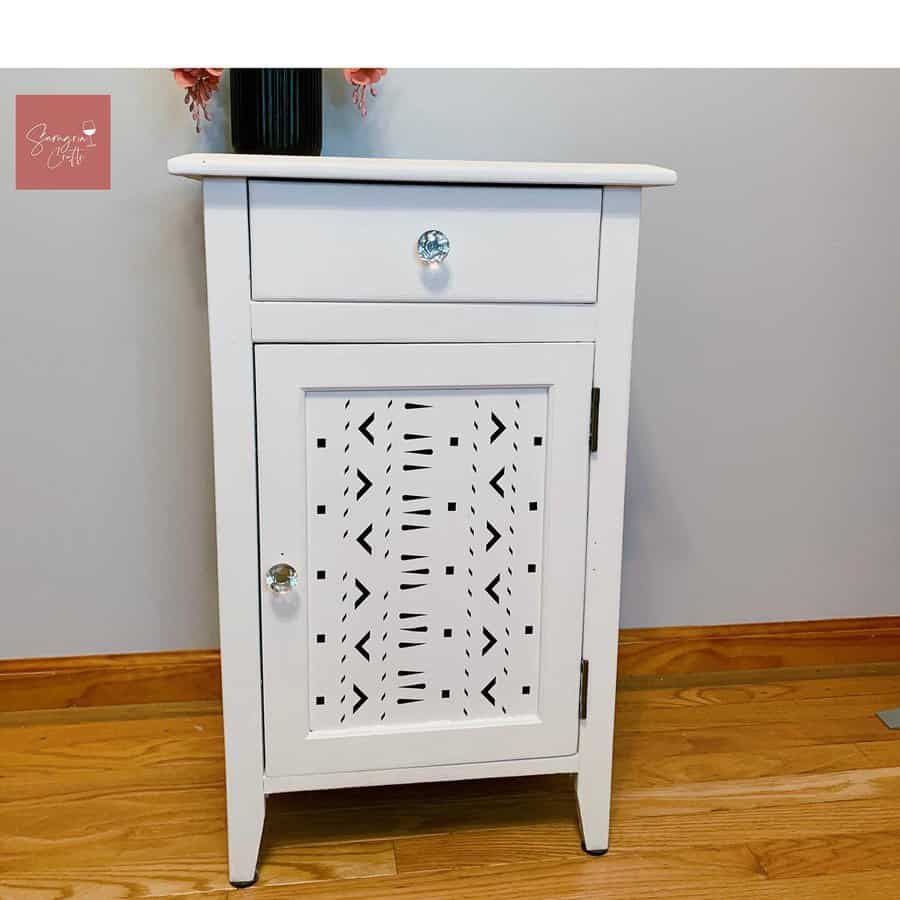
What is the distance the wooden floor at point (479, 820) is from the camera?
45.8 inches

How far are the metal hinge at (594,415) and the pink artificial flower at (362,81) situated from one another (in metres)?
0.55

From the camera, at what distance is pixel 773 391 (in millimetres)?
1615

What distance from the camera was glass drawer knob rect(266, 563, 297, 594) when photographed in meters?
1.08

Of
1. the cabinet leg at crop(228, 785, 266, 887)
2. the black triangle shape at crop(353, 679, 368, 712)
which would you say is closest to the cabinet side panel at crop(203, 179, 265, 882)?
the cabinet leg at crop(228, 785, 266, 887)

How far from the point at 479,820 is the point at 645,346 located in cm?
75

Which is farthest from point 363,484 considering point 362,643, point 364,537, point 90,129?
point 90,129

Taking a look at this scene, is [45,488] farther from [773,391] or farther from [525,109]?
[773,391]

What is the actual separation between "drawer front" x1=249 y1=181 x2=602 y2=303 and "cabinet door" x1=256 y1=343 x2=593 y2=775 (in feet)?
0.21

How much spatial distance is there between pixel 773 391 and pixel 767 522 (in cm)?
22

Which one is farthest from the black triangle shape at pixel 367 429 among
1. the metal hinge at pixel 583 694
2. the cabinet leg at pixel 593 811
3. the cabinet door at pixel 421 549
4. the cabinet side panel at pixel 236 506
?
the cabinet leg at pixel 593 811

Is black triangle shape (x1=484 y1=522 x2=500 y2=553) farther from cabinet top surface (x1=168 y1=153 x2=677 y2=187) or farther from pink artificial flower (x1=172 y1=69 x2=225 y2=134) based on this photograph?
pink artificial flower (x1=172 y1=69 x2=225 y2=134)

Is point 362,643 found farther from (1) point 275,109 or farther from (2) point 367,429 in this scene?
(1) point 275,109

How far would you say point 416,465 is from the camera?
1.09 metres

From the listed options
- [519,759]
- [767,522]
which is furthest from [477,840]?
[767,522]
